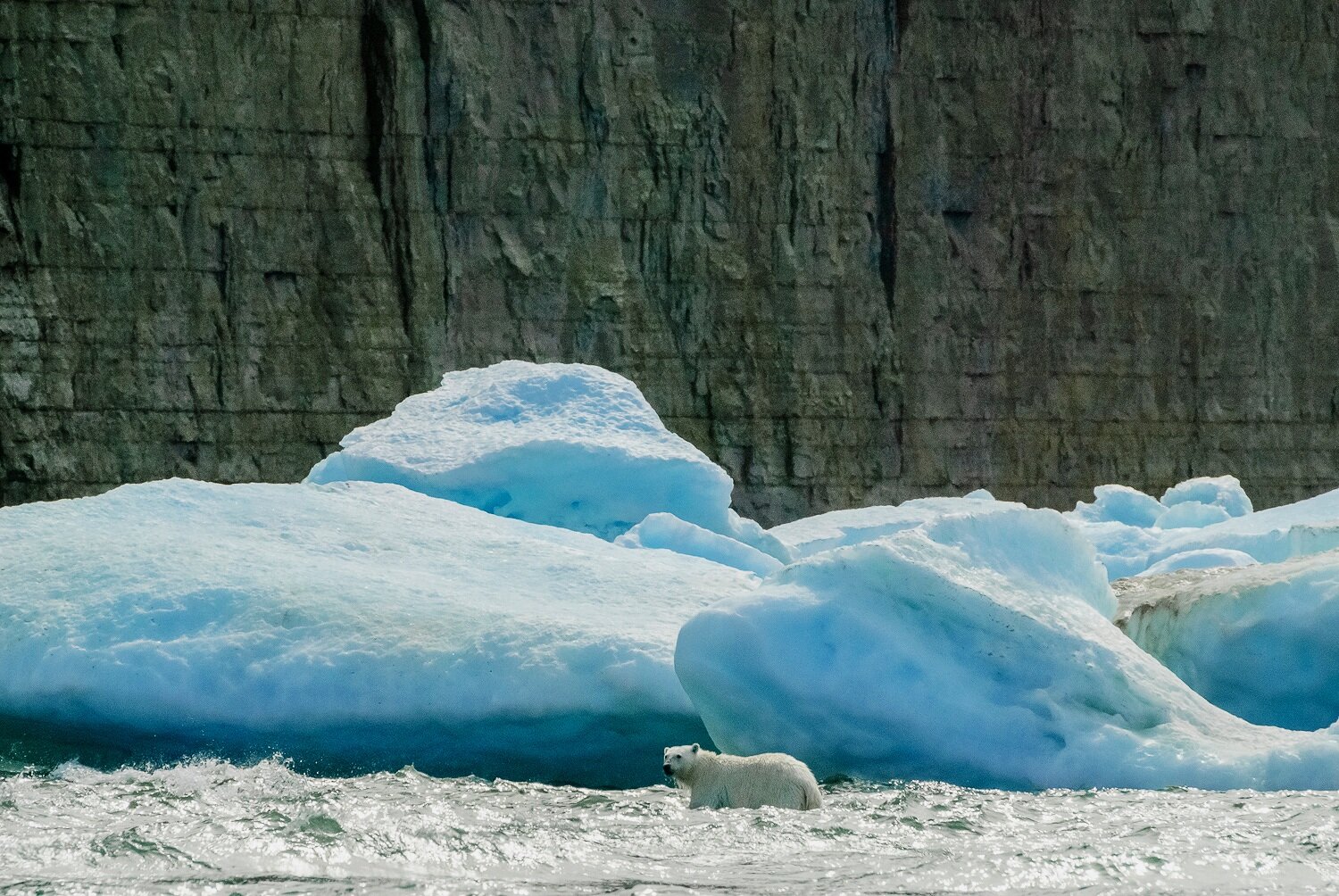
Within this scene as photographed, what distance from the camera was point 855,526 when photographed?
13.8 metres

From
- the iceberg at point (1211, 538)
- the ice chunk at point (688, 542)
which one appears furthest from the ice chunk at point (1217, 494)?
the ice chunk at point (688, 542)

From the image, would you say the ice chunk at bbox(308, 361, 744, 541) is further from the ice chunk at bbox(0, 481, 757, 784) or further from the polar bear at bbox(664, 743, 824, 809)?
the polar bear at bbox(664, 743, 824, 809)

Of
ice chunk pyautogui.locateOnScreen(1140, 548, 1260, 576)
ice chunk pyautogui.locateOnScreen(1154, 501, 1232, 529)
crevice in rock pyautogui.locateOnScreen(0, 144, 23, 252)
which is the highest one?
crevice in rock pyautogui.locateOnScreen(0, 144, 23, 252)

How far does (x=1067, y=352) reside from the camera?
69.7ft

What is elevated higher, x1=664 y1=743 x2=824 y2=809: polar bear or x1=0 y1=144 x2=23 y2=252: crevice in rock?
x1=0 y1=144 x2=23 y2=252: crevice in rock

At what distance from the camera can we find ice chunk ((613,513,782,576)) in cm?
974

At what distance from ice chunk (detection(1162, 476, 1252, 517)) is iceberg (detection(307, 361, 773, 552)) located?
20.8 feet

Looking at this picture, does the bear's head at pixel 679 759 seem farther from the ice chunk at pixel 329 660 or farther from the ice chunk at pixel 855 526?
the ice chunk at pixel 855 526

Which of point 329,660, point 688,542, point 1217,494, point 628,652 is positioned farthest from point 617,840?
point 1217,494

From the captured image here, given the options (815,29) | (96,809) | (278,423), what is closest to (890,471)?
(815,29)

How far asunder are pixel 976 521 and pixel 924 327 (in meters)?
13.8

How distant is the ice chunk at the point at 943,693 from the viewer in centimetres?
662

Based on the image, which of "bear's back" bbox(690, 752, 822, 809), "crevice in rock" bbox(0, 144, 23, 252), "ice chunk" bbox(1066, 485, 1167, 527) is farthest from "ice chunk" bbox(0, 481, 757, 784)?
"crevice in rock" bbox(0, 144, 23, 252)

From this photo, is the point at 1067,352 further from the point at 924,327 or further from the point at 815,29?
the point at 815,29
